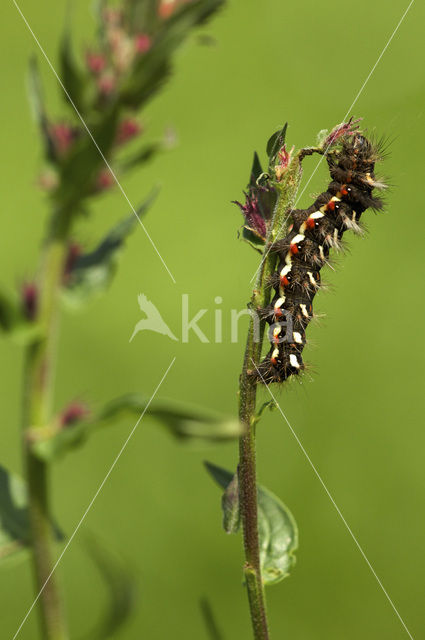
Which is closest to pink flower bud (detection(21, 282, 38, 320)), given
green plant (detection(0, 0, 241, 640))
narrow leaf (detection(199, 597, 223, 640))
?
green plant (detection(0, 0, 241, 640))

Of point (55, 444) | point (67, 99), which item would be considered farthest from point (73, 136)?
point (55, 444)

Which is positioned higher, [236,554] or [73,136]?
[73,136]

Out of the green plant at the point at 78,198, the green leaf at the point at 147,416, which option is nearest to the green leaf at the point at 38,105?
the green plant at the point at 78,198

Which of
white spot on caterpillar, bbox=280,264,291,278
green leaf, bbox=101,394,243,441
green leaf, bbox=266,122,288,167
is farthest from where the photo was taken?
white spot on caterpillar, bbox=280,264,291,278

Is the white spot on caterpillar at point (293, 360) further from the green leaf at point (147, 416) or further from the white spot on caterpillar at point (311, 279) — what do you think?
the green leaf at point (147, 416)

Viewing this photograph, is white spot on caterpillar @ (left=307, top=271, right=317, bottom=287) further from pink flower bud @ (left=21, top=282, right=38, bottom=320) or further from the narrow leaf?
pink flower bud @ (left=21, top=282, right=38, bottom=320)

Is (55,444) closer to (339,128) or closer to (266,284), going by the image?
(266,284)

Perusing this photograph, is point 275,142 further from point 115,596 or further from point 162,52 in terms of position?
point 115,596
